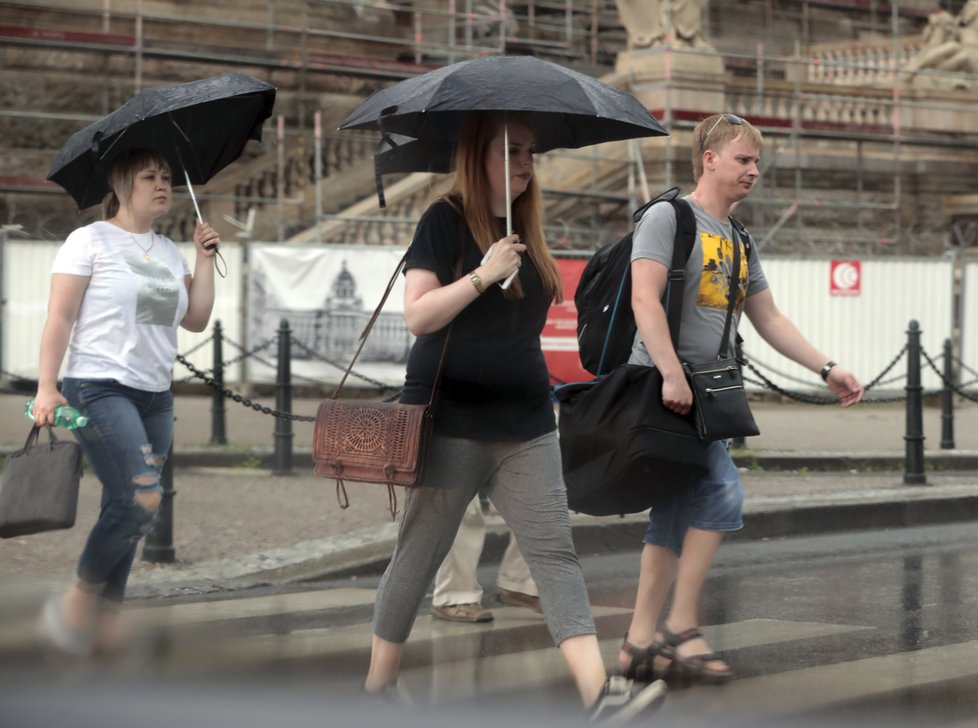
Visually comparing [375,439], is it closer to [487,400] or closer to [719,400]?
[487,400]

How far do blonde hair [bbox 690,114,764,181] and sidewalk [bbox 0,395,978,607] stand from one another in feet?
8.64

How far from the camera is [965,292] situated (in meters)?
19.0

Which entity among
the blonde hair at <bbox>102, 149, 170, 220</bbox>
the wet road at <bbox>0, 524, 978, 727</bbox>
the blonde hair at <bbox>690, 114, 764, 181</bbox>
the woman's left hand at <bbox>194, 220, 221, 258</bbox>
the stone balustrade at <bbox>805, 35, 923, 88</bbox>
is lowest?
the wet road at <bbox>0, 524, 978, 727</bbox>

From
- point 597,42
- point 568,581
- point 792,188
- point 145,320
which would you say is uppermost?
point 597,42

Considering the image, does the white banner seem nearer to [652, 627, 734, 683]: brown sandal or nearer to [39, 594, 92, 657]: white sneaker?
[652, 627, 734, 683]: brown sandal

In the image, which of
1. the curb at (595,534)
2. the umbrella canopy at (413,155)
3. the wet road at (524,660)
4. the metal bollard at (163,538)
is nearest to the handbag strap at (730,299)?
the umbrella canopy at (413,155)

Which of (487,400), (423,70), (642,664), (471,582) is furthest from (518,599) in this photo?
(423,70)

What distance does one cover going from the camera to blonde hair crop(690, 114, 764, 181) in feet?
18.3

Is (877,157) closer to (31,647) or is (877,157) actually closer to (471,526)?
(471,526)

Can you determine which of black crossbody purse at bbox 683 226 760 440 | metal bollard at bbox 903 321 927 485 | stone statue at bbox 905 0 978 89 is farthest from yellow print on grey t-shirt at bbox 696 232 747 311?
stone statue at bbox 905 0 978 89

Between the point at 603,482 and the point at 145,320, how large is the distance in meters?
1.60

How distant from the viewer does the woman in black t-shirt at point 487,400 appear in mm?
4652

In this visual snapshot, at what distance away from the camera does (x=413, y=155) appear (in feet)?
17.9

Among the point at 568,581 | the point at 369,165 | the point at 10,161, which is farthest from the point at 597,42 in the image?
the point at 568,581
